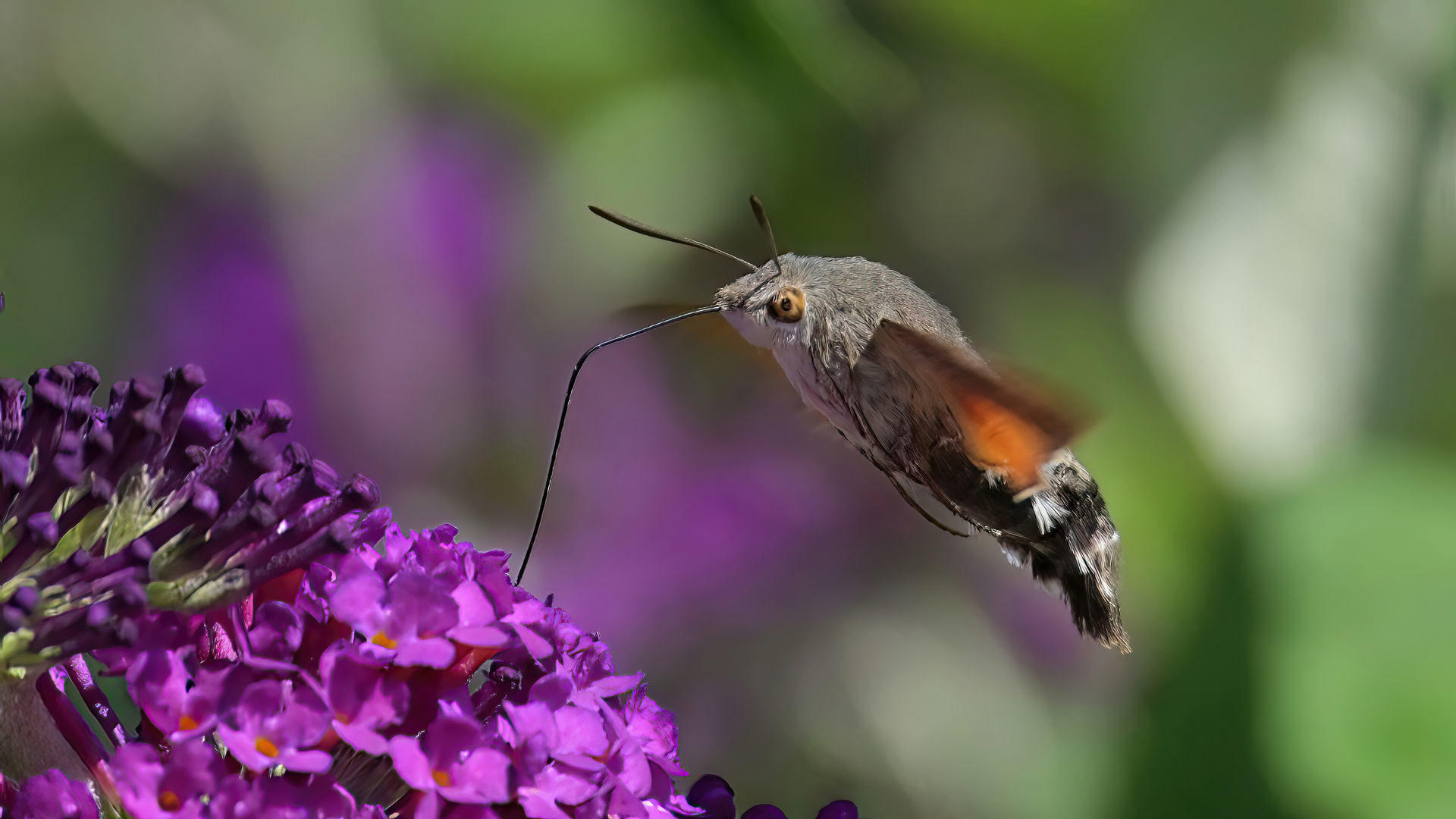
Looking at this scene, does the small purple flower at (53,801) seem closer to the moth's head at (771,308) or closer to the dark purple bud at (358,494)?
the dark purple bud at (358,494)

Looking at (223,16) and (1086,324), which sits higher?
(1086,324)

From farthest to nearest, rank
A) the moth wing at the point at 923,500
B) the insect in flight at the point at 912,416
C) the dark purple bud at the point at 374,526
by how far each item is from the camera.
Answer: the moth wing at the point at 923,500, the insect in flight at the point at 912,416, the dark purple bud at the point at 374,526

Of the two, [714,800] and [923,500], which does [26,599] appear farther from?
[923,500]

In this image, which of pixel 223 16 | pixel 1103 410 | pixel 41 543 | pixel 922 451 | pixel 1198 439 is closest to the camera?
pixel 41 543

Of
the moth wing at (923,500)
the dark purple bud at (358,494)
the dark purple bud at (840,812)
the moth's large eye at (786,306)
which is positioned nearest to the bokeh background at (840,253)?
the moth wing at (923,500)

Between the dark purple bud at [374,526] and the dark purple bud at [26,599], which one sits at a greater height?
the dark purple bud at [374,526]

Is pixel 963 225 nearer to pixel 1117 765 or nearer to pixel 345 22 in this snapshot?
pixel 1117 765

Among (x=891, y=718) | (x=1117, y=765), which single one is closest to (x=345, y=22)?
(x=891, y=718)
